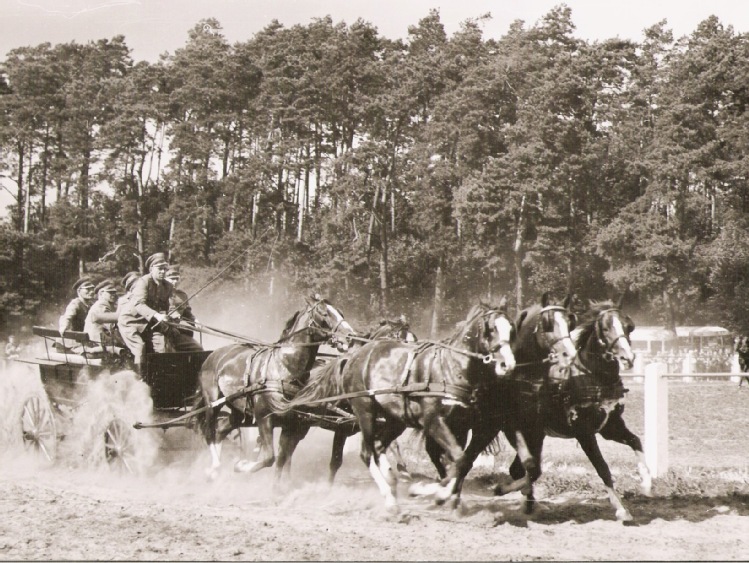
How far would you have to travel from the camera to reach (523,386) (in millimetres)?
10094

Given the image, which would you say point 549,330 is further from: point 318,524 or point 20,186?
point 20,186

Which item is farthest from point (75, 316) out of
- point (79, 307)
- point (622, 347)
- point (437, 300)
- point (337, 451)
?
point (437, 300)

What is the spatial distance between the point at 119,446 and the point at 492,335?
5.67m

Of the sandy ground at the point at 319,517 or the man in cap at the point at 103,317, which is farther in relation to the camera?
the man in cap at the point at 103,317

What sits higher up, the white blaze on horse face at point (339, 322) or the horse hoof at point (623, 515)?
the white blaze on horse face at point (339, 322)

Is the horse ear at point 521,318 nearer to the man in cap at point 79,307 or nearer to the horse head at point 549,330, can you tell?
the horse head at point 549,330

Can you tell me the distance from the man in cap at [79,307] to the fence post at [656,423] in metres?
8.25

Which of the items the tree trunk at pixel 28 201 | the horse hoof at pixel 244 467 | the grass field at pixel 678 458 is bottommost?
the grass field at pixel 678 458

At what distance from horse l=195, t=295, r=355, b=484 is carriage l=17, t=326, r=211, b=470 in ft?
1.93

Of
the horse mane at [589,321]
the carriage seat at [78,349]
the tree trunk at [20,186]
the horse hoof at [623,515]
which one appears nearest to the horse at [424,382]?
the horse mane at [589,321]

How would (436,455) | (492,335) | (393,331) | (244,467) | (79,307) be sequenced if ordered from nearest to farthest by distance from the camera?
(492,335) → (436,455) → (244,467) → (393,331) → (79,307)

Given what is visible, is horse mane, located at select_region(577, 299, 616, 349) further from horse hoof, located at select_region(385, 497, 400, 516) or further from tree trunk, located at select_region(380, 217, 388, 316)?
tree trunk, located at select_region(380, 217, 388, 316)

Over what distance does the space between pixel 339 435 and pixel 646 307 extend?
140ft

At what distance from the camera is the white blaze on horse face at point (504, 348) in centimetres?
933
